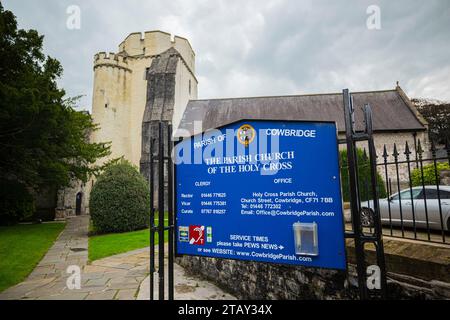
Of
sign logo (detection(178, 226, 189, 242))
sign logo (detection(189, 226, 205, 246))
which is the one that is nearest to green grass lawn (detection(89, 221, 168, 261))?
sign logo (detection(178, 226, 189, 242))

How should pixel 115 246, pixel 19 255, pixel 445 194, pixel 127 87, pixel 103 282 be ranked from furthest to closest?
pixel 127 87
pixel 115 246
pixel 19 255
pixel 103 282
pixel 445 194

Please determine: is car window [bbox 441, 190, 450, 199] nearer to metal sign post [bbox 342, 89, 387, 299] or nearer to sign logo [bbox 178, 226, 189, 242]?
metal sign post [bbox 342, 89, 387, 299]

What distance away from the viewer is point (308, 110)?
22.5 metres

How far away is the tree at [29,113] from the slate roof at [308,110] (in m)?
8.99

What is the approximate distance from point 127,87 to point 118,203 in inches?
843

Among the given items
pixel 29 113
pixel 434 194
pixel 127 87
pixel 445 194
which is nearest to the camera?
pixel 445 194

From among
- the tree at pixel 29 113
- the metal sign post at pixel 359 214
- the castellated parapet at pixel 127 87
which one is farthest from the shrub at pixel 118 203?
the castellated parapet at pixel 127 87

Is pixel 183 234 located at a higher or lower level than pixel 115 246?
higher

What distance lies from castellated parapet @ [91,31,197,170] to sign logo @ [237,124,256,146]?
83.3 ft

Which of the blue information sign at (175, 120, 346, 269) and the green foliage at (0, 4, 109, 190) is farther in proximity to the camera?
the green foliage at (0, 4, 109, 190)

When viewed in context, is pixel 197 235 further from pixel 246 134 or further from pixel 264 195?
pixel 246 134

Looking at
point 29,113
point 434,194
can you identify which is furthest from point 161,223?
point 29,113

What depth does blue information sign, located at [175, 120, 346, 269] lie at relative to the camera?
77.8 inches

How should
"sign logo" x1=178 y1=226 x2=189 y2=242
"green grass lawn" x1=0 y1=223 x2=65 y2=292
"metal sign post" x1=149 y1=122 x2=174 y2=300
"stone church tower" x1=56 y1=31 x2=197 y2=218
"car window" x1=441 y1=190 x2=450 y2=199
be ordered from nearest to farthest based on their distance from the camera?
"metal sign post" x1=149 y1=122 x2=174 y2=300 → "sign logo" x1=178 y1=226 x2=189 y2=242 → "car window" x1=441 y1=190 x2=450 y2=199 → "green grass lawn" x1=0 y1=223 x2=65 y2=292 → "stone church tower" x1=56 y1=31 x2=197 y2=218
